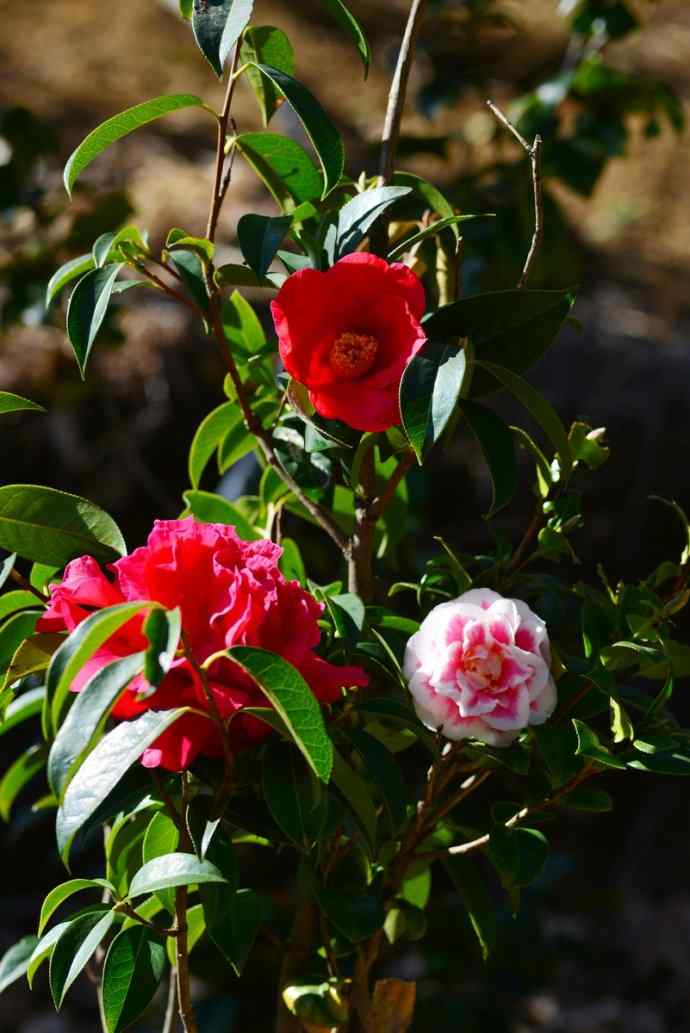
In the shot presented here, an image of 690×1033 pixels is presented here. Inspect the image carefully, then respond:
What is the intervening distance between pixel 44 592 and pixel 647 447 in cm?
156

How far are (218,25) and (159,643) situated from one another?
291mm

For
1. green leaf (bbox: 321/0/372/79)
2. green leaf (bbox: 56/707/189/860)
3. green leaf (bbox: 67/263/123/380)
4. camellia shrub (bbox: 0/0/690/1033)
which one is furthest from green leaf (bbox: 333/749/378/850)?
green leaf (bbox: 321/0/372/79)

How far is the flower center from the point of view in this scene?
575 mm

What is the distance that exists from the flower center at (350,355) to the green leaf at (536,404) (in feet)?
0.18

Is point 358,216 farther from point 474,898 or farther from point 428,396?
point 474,898

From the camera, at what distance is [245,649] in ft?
1.61

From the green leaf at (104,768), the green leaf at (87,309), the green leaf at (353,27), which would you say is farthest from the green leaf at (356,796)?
the green leaf at (353,27)

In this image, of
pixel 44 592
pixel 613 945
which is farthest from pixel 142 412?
pixel 44 592

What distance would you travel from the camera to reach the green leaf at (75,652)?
0.44 meters

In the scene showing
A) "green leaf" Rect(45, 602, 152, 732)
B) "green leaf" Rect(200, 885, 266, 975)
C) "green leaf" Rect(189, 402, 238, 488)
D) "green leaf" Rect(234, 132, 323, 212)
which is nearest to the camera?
"green leaf" Rect(45, 602, 152, 732)

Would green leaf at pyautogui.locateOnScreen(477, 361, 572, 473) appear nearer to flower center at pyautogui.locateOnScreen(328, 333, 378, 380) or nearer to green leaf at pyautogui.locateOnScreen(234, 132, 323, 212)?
flower center at pyautogui.locateOnScreen(328, 333, 378, 380)

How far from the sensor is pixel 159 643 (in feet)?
1.52

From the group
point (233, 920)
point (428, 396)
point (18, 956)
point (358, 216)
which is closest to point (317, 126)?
point (358, 216)

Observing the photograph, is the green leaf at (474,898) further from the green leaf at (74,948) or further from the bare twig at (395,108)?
the bare twig at (395,108)
